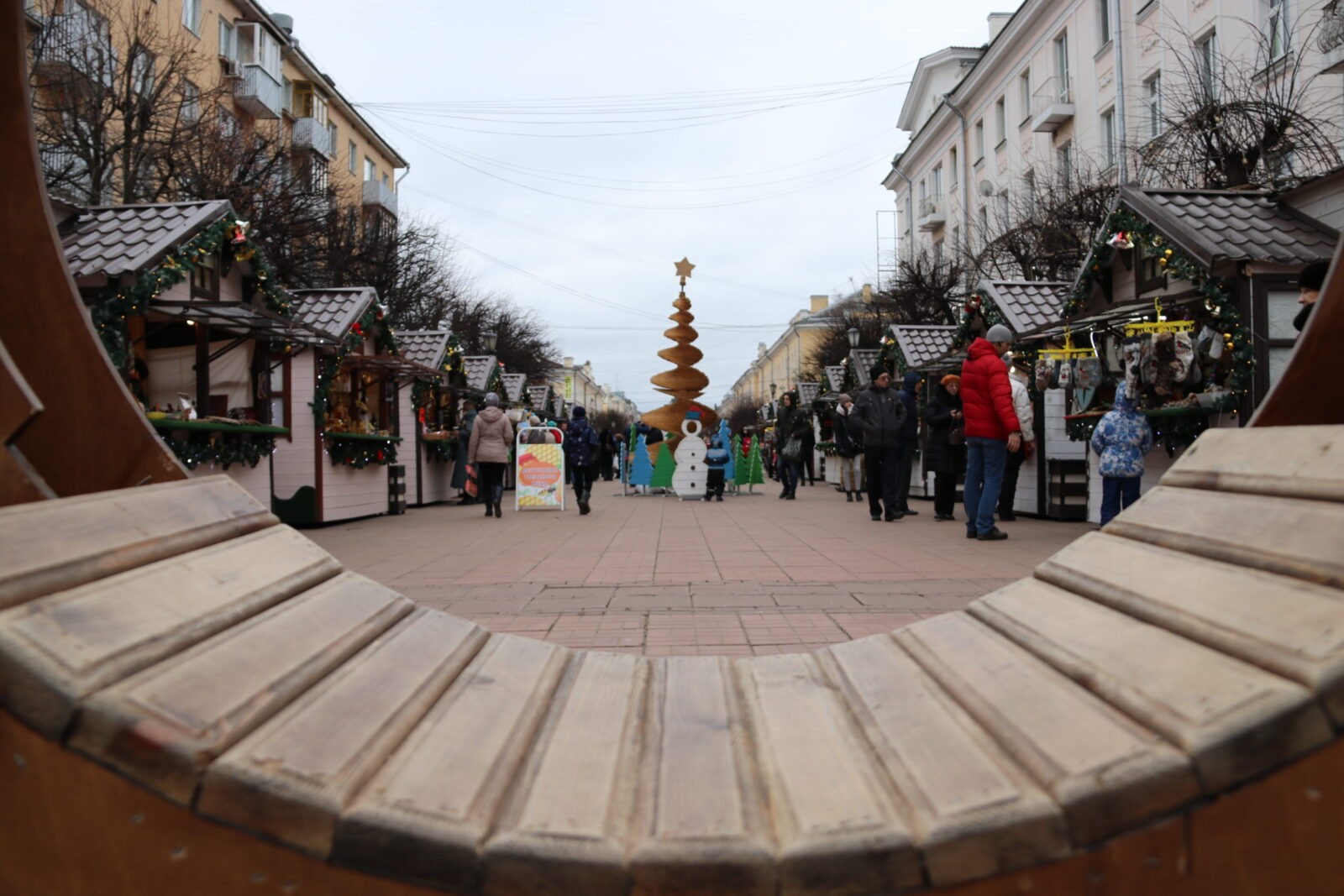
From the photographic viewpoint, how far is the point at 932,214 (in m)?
44.2

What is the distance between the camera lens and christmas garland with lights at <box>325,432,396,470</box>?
14781 mm

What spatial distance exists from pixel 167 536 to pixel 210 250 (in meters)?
9.80

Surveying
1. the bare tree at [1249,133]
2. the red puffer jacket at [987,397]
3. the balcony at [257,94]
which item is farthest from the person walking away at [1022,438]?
the balcony at [257,94]

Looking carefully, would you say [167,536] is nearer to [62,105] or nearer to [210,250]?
[210,250]

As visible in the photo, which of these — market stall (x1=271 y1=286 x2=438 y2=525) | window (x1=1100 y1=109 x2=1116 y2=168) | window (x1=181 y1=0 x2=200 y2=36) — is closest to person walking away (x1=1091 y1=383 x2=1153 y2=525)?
market stall (x1=271 y1=286 x2=438 y2=525)

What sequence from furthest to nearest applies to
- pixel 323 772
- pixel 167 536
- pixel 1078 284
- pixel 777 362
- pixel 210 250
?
pixel 777 362
pixel 1078 284
pixel 210 250
pixel 167 536
pixel 323 772

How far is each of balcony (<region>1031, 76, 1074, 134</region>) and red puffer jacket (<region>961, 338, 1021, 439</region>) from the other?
22161 mm

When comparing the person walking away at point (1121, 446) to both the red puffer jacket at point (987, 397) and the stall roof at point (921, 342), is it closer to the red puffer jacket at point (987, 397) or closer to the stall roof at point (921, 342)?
the red puffer jacket at point (987, 397)

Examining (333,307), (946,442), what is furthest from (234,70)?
(946,442)

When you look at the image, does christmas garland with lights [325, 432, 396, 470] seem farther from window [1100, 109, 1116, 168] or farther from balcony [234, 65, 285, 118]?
window [1100, 109, 1116, 168]

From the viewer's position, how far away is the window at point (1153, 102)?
2241cm

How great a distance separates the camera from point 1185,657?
A: 1.69m

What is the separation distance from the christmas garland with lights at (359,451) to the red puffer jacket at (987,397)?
9089mm

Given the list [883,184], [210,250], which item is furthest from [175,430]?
[883,184]
